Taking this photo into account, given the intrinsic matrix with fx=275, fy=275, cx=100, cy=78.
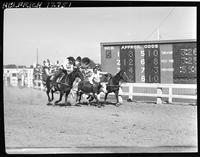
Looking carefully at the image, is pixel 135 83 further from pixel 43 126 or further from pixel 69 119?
pixel 43 126

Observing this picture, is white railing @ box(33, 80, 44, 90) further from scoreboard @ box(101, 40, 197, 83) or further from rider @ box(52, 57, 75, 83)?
scoreboard @ box(101, 40, 197, 83)

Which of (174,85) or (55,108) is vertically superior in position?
(174,85)

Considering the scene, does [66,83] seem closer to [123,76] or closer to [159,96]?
[123,76]

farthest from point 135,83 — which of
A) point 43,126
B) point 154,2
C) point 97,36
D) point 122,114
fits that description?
Answer: point 43,126

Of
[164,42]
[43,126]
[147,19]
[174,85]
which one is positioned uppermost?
[147,19]

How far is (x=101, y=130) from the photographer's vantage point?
2.72 meters

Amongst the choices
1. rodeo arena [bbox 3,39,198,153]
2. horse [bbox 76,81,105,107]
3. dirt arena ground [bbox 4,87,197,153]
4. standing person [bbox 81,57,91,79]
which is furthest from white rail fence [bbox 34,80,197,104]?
standing person [bbox 81,57,91,79]

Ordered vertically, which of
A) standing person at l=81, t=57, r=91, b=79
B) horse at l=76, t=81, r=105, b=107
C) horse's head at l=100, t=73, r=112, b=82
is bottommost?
horse at l=76, t=81, r=105, b=107

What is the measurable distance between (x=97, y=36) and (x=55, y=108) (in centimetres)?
83

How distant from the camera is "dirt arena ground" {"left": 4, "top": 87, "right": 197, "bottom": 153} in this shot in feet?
8.91

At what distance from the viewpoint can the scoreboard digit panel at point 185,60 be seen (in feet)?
8.83

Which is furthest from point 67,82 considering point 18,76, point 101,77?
point 18,76

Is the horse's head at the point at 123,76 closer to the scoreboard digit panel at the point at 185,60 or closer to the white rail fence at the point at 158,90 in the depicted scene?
the white rail fence at the point at 158,90

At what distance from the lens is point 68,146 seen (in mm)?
2744
